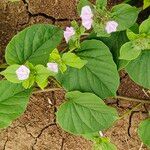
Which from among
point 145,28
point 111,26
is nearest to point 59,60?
point 111,26

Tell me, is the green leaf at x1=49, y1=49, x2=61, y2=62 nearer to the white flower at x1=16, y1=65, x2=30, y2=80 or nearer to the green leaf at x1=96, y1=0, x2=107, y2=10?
the white flower at x1=16, y1=65, x2=30, y2=80

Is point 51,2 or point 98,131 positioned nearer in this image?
point 98,131

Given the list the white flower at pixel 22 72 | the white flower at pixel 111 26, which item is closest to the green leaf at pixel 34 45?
the white flower at pixel 22 72

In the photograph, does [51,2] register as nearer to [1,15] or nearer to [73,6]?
[73,6]

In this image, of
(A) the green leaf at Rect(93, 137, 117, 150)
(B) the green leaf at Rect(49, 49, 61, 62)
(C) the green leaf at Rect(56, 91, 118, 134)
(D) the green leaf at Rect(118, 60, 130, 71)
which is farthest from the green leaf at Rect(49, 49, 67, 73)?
(A) the green leaf at Rect(93, 137, 117, 150)

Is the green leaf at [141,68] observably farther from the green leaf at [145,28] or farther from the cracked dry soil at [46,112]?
the cracked dry soil at [46,112]

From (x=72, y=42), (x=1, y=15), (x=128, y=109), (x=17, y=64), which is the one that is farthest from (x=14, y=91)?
(x=128, y=109)

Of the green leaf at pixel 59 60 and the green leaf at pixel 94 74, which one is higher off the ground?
the green leaf at pixel 59 60

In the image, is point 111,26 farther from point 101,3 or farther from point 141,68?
point 141,68
